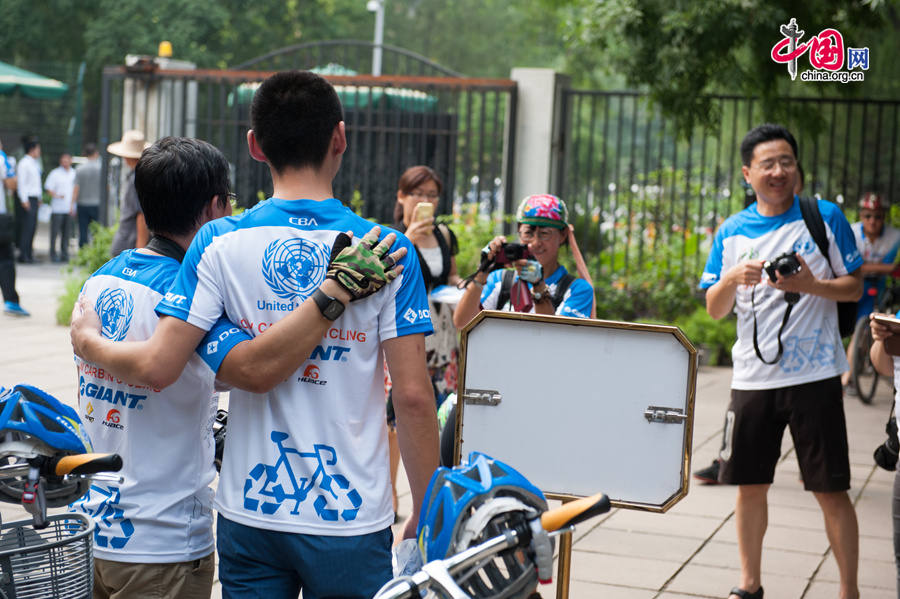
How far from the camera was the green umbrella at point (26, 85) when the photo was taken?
20.1 metres

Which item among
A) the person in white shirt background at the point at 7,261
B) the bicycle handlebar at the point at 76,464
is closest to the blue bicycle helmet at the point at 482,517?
the bicycle handlebar at the point at 76,464

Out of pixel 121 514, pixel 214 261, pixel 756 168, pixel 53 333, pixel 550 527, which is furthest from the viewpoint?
pixel 53 333

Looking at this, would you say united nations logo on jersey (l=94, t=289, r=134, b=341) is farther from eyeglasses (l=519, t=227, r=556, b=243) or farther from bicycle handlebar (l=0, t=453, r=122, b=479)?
eyeglasses (l=519, t=227, r=556, b=243)

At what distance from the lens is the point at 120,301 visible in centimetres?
293

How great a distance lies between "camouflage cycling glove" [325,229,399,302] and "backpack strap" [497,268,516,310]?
2.33m

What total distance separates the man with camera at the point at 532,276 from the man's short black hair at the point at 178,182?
73.0 inches

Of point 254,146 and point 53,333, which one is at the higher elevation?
point 254,146

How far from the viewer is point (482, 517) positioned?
1978 mm

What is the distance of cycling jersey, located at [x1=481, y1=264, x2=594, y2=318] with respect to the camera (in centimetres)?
474

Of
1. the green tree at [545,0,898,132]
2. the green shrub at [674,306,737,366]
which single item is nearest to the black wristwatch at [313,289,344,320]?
the green tree at [545,0,898,132]

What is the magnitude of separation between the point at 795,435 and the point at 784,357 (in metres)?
0.35

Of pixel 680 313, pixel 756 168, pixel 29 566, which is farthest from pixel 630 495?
pixel 680 313

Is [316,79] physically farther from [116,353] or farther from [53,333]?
[53,333]

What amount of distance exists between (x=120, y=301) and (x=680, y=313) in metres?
10.0
